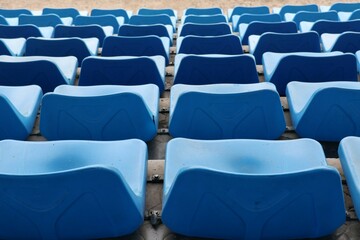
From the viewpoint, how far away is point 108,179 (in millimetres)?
1110

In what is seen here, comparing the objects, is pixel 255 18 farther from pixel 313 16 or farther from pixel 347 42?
pixel 347 42

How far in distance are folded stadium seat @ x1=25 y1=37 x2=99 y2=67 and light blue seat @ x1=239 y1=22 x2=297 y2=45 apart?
1.49m

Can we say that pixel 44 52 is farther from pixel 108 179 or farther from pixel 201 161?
pixel 108 179

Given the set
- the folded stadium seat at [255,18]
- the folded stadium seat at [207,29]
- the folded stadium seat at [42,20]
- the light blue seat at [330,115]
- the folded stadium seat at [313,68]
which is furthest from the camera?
the folded stadium seat at [42,20]

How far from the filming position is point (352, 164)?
1463mm

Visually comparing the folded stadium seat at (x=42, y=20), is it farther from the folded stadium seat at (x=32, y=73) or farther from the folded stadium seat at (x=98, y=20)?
the folded stadium seat at (x=32, y=73)

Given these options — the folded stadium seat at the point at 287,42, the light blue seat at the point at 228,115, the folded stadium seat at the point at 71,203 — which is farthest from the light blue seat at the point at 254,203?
the folded stadium seat at the point at 287,42

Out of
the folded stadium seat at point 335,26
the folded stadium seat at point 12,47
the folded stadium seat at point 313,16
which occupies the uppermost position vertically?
the folded stadium seat at point 335,26

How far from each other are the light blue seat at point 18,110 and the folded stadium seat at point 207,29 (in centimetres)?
185

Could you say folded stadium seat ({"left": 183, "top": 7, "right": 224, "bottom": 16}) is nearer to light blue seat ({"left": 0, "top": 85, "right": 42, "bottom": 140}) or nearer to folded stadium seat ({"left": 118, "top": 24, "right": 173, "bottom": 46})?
folded stadium seat ({"left": 118, "top": 24, "right": 173, "bottom": 46})

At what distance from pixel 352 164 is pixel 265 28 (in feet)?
7.92

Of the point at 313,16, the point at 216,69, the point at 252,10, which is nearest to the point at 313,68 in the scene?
the point at 216,69

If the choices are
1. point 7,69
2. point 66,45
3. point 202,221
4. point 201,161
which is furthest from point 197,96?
point 66,45

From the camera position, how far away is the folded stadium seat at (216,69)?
235 centimetres
